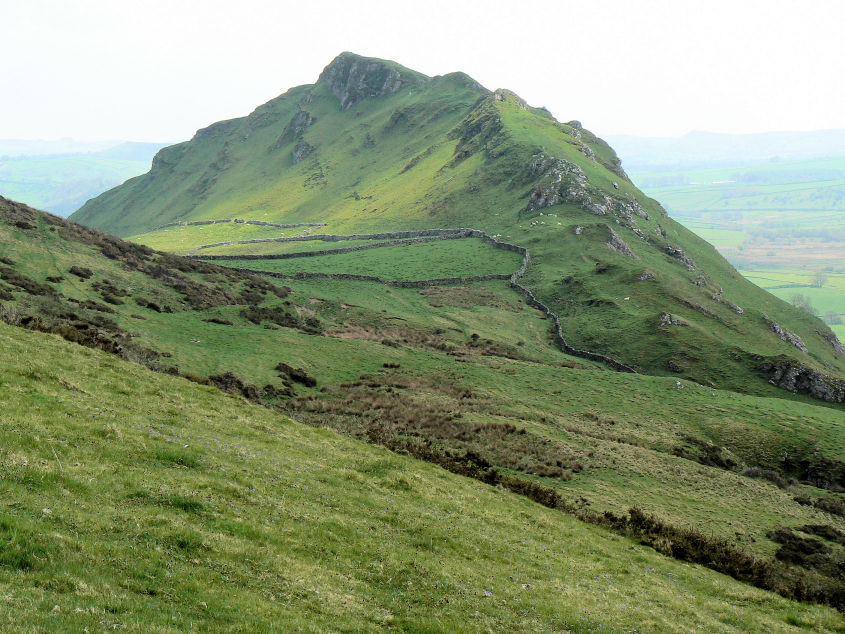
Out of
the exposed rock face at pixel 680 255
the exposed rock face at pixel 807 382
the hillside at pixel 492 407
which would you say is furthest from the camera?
the exposed rock face at pixel 680 255

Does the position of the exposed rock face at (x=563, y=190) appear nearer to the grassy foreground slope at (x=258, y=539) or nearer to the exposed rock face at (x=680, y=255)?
the exposed rock face at (x=680, y=255)

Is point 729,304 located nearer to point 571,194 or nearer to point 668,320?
point 668,320

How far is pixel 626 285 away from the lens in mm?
105312

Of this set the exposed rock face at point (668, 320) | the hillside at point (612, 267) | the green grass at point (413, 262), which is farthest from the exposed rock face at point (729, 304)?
the green grass at point (413, 262)

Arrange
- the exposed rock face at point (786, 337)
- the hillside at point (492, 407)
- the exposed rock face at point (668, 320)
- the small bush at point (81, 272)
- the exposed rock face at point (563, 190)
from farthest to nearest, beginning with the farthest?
the exposed rock face at point (563, 190), the exposed rock face at point (786, 337), the exposed rock face at point (668, 320), the small bush at point (81, 272), the hillside at point (492, 407)

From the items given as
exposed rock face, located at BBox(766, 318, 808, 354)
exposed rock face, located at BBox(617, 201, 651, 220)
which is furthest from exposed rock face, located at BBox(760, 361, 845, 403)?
exposed rock face, located at BBox(617, 201, 651, 220)

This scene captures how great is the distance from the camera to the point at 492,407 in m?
47.8

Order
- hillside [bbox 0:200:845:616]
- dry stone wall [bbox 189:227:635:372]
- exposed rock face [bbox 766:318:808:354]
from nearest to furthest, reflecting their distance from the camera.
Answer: hillside [bbox 0:200:845:616], dry stone wall [bbox 189:227:635:372], exposed rock face [bbox 766:318:808:354]

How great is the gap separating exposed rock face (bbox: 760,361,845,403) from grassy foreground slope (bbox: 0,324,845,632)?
62.9m

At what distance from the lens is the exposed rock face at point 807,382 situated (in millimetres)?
72562

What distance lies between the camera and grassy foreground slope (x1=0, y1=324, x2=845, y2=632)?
11.4m

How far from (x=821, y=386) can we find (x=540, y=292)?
165 feet

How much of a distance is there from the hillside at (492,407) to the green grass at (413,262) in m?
44.6

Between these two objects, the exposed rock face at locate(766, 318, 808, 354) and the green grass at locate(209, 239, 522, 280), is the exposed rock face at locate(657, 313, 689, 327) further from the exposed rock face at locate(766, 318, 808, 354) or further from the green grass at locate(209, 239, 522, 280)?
the green grass at locate(209, 239, 522, 280)
